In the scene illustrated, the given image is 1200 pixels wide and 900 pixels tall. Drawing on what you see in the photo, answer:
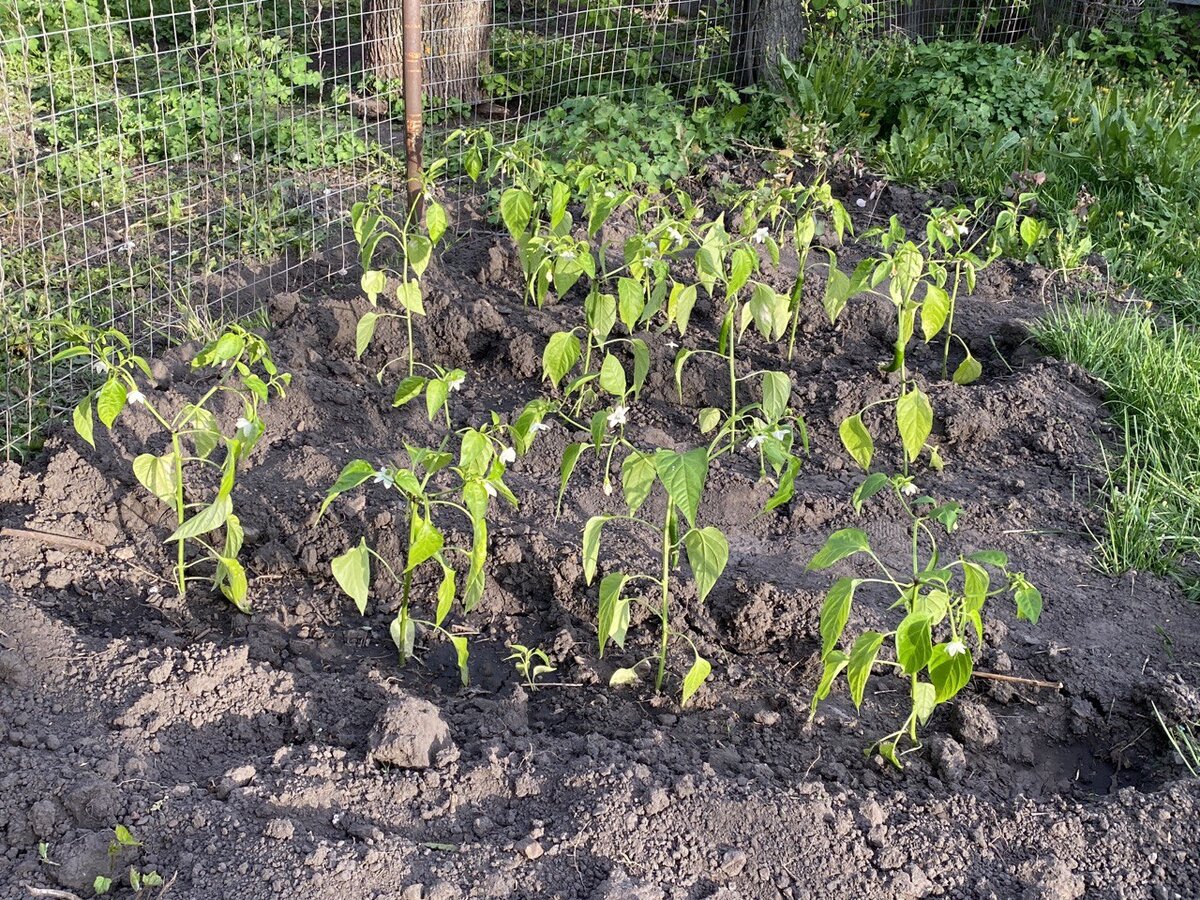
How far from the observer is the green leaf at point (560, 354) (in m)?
3.79

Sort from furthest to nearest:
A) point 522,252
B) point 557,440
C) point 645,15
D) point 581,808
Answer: point 645,15 → point 522,252 → point 557,440 → point 581,808

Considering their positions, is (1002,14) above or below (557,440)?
above

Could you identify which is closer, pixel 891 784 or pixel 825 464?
pixel 891 784

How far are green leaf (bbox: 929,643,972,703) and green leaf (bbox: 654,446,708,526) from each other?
0.60 metres

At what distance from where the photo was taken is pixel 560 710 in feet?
9.87

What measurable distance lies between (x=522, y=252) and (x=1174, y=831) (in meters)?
2.93

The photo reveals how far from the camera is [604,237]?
5.29 m

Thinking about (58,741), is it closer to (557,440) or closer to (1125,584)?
(557,440)

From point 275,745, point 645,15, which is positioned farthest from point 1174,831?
point 645,15

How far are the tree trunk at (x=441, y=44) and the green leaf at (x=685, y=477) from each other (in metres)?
4.48

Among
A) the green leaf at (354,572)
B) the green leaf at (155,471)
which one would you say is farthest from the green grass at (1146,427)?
the green leaf at (155,471)

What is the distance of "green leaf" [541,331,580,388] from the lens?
379 cm

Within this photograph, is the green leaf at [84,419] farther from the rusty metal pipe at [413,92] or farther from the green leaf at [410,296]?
the rusty metal pipe at [413,92]

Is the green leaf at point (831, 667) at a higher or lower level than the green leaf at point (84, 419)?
lower
